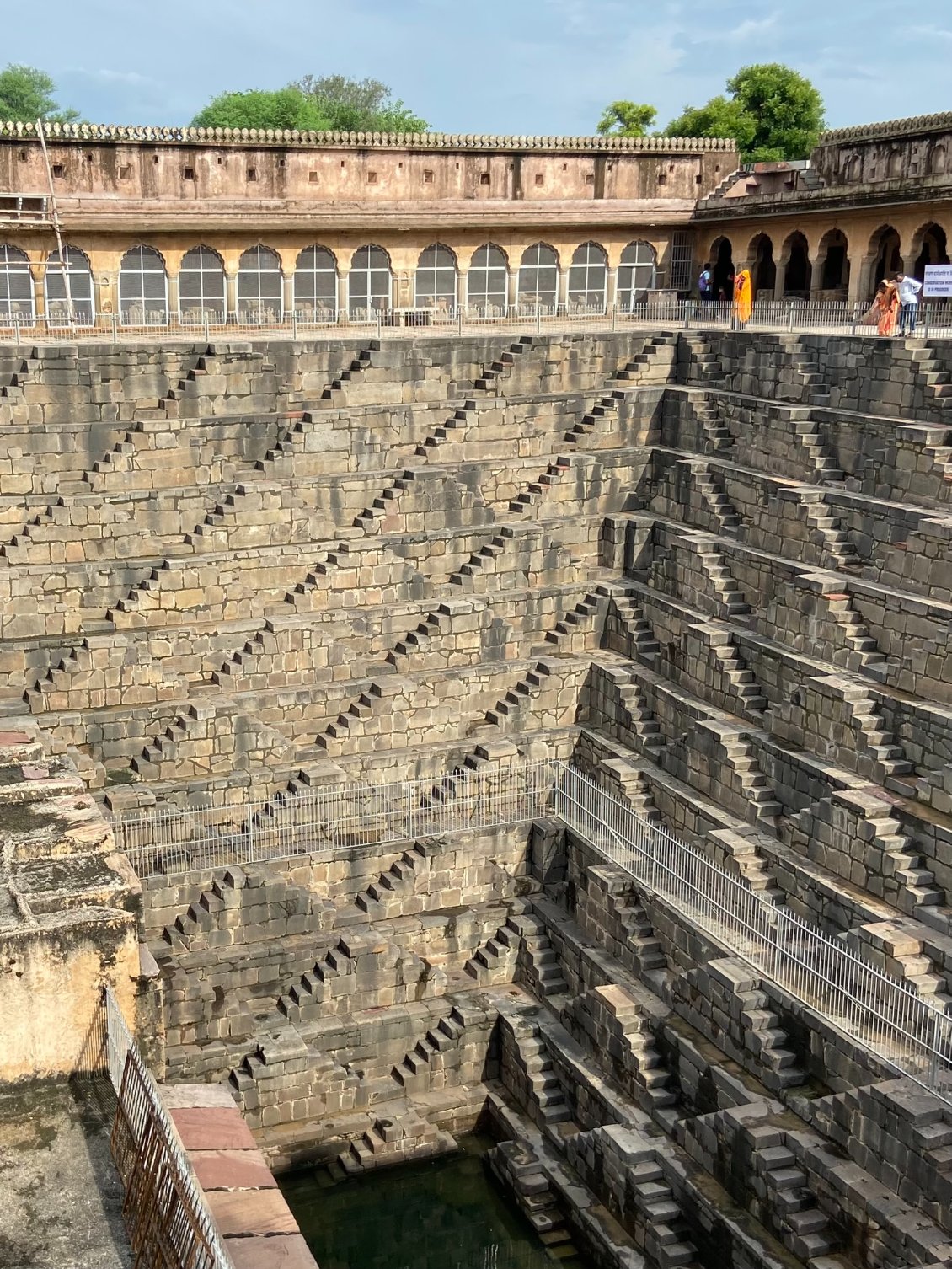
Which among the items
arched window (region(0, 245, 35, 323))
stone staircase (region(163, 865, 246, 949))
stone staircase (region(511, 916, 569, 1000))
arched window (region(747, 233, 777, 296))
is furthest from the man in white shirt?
arched window (region(0, 245, 35, 323))

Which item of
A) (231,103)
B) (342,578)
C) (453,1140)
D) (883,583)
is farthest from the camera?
(231,103)

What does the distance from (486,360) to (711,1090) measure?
478 inches

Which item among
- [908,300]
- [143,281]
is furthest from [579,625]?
[143,281]

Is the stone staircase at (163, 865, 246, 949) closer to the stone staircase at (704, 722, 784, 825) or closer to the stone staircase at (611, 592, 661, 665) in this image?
the stone staircase at (704, 722, 784, 825)

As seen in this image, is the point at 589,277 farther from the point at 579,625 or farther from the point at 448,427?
the point at 579,625

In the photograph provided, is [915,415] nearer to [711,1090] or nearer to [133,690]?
[711,1090]

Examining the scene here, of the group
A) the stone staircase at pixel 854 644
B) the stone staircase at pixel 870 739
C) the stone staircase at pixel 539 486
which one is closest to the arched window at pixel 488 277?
the stone staircase at pixel 539 486

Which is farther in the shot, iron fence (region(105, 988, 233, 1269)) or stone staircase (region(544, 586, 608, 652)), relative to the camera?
stone staircase (region(544, 586, 608, 652))

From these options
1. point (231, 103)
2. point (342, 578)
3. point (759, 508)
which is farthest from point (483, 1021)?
point (231, 103)

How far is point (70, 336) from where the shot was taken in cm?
2320

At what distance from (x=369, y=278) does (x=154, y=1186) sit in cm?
2256

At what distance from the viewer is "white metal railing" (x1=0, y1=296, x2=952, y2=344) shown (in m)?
23.2

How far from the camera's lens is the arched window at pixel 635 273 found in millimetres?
29891

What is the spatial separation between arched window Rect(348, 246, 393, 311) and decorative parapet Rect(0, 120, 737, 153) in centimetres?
201
